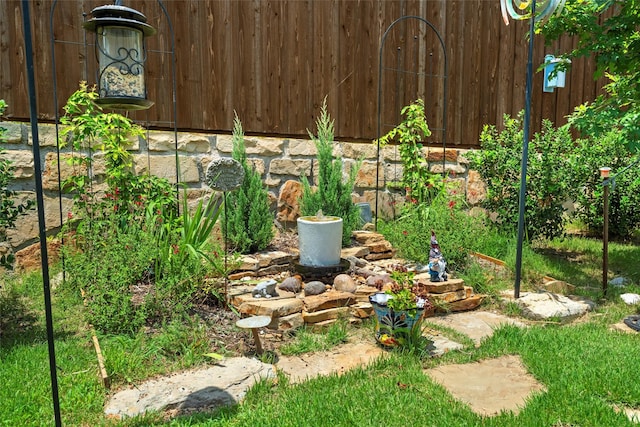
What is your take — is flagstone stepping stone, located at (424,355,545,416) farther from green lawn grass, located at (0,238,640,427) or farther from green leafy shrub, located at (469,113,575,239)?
green leafy shrub, located at (469,113,575,239)

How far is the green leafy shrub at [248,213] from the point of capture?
4.84 metres

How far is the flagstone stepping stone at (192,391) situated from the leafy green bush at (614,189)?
485cm

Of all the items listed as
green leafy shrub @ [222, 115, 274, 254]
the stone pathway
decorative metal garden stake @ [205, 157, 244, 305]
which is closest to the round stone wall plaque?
decorative metal garden stake @ [205, 157, 244, 305]

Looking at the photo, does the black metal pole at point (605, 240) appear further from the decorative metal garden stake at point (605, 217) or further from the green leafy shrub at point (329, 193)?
the green leafy shrub at point (329, 193)

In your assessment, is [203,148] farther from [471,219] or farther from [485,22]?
[485,22]

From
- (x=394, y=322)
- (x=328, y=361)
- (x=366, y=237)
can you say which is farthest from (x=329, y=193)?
(x=328, y=361)

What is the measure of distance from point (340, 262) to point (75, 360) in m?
2.32

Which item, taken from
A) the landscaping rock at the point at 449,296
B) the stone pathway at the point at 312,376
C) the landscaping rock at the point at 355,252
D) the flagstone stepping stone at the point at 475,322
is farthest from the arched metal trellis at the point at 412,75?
the stone pathway at the point at 312,376

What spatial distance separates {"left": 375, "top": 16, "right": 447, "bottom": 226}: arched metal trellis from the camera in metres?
6.18

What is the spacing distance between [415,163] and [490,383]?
3265mm

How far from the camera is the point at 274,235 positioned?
532cm

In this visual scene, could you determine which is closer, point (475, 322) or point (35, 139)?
point (35, 139)

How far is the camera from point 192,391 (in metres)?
2.76

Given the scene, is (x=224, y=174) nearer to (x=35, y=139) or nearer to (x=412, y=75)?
(x=35, y=139)
